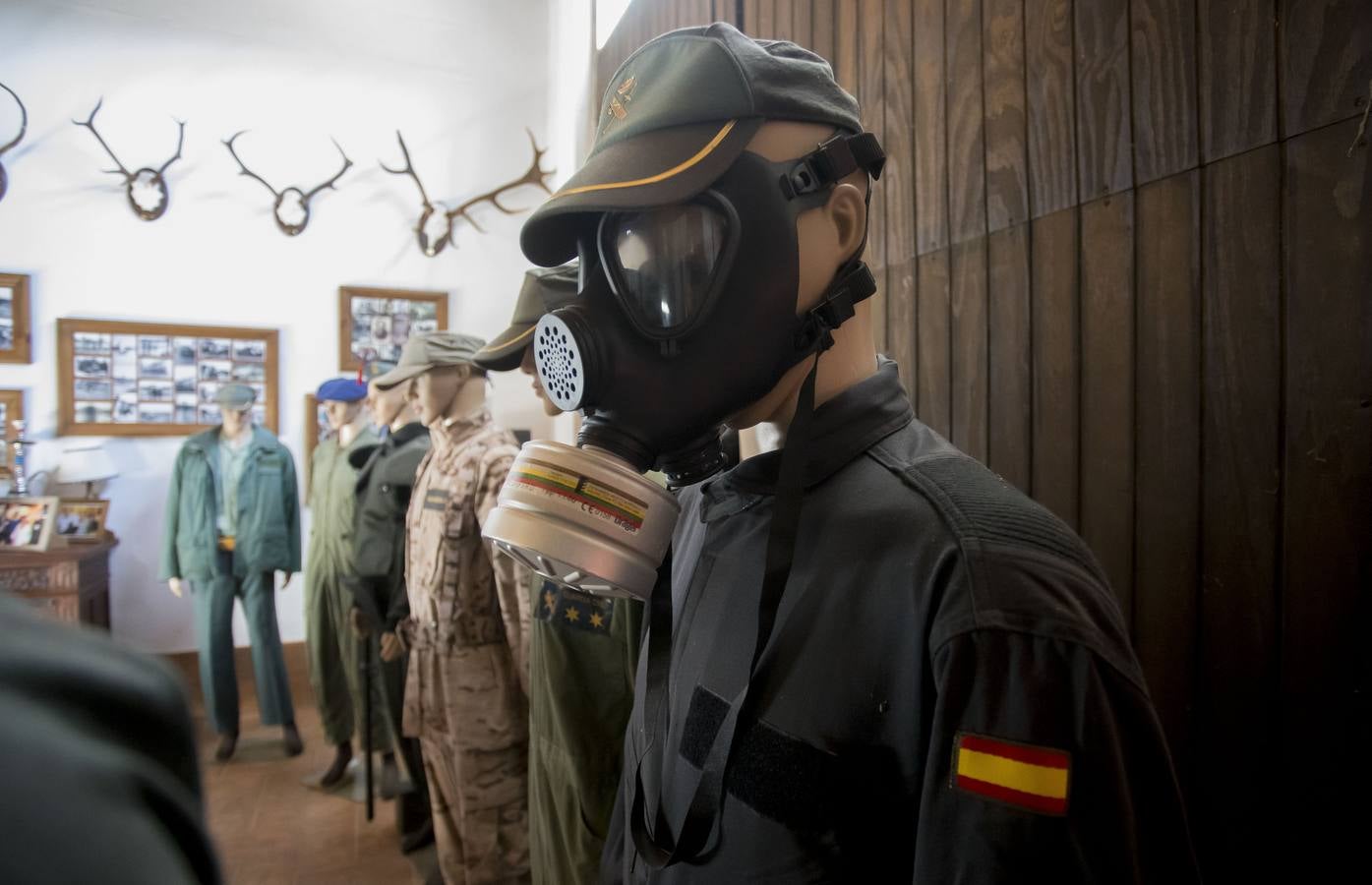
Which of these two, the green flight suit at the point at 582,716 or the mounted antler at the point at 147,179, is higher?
the mounted antler at the point at 147,179

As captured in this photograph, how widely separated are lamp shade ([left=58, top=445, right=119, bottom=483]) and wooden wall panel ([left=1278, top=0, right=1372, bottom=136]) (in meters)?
5.58

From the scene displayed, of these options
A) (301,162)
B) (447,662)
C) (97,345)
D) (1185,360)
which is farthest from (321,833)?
(301,162)

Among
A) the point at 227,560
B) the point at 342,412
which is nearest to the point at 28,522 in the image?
the point at 227,560

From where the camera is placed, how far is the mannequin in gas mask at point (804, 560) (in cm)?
60

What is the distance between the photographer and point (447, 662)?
244 cm

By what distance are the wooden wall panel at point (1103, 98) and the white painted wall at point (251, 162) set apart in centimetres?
394

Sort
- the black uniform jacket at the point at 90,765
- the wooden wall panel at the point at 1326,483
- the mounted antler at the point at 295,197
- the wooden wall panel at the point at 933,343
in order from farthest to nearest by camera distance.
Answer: the mounted antler at the point at 295,197, the wooden wall panel at the point at 933,343, the wooden wall panel at the point at 1326,483, the black uniform jacket at the point at 90,765

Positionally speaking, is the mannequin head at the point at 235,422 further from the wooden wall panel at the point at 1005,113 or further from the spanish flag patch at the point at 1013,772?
the spanish flag patch at the point at 1013,772

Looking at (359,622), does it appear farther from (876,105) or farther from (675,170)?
(675,170)

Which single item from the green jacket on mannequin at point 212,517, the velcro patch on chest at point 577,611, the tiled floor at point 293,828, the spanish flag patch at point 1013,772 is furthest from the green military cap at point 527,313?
the green jacket on mannequin at point 212,517

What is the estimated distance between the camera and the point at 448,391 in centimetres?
275

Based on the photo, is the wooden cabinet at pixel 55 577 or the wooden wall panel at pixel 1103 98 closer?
the wooden wall panel at pixel 1103 98

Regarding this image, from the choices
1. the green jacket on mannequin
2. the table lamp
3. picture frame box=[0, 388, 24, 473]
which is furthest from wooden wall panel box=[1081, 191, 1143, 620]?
picture frame box=[0, 388, 24, 473]

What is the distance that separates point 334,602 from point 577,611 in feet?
8.79
